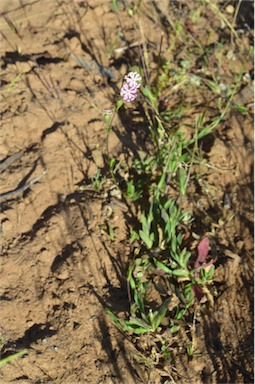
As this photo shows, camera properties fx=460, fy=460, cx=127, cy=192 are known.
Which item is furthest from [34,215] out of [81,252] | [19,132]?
[19,132]

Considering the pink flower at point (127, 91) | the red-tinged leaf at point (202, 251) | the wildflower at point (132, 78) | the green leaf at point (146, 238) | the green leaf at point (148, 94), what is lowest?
the red-tinged leaf at point (202, 251)

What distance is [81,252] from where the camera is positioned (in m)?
2.51

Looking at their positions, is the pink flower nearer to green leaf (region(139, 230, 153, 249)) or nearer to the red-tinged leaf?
green leaf (region(139, 230, 153, 249))

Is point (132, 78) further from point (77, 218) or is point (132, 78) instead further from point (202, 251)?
point (202, 251)

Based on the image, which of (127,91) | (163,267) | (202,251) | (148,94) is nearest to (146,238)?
(163,267)

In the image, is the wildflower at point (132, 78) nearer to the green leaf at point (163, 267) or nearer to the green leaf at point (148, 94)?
the green leaf at point (148, 94)

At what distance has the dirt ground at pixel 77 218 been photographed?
2.22 m

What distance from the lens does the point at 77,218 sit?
8.65 ft

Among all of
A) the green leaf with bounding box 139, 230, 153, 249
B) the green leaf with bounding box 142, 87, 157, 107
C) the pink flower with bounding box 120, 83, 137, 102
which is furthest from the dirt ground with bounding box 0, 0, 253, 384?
the pink flower with bounding box 120, 83, 137, 102

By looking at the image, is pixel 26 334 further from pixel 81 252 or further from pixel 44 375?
pixel 81 252

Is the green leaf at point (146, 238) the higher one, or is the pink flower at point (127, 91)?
the pink flower at point (127, 91)

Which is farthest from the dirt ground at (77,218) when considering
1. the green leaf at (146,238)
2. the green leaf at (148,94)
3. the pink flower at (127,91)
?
the pink flower at (127,91)

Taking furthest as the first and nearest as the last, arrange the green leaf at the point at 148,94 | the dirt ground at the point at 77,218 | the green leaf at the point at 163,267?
the green leaf at the point at 148,94 → the green leaf at the point at 163,267 → the dirt ground at the point at 77,218

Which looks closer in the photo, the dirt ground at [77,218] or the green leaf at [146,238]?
the dirt ground at [77,218]
